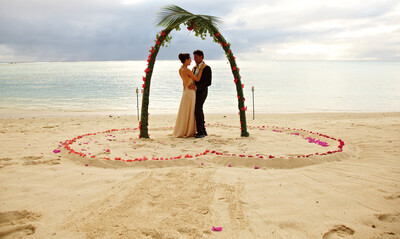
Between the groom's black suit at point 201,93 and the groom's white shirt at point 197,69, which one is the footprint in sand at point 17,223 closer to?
the groom's black suit at point 201,93

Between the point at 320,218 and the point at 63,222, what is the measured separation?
3.07 meters

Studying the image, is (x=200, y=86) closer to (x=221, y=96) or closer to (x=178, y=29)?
(x=178, y=29)

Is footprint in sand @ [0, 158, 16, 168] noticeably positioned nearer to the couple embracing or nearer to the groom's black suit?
the couple embracing

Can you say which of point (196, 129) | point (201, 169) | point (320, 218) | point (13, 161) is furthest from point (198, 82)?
point (320, 218)

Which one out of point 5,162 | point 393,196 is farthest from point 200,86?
point 393,196

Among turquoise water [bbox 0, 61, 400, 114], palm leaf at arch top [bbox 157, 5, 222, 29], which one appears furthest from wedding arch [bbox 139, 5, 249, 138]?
turquoise water [bbox 0, 61, 400, 114]

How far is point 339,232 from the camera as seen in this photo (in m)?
3.27

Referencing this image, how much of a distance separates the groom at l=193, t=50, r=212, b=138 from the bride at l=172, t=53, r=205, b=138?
96 mm

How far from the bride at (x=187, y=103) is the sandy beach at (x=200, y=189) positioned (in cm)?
59

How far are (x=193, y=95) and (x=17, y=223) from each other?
5.32 m

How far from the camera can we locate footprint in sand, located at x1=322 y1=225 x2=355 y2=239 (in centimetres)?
320

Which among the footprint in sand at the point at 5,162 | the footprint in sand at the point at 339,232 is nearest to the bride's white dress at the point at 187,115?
the footprint in sand at the point at 5,162

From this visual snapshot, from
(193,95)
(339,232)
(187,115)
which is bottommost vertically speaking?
(339,232)

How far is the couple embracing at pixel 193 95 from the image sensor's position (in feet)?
25.9
